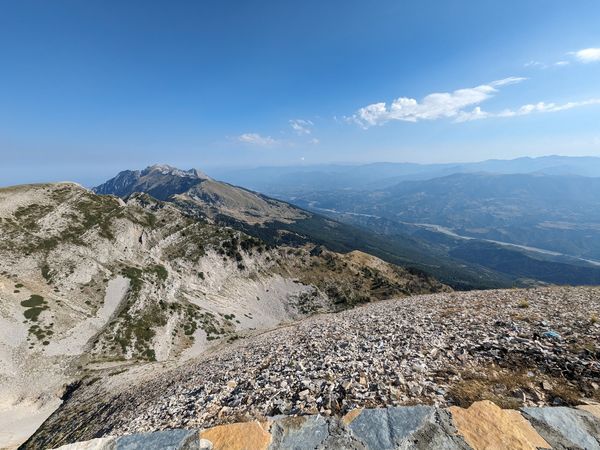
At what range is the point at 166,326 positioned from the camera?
81.4 metres

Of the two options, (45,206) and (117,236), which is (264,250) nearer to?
(117,236)

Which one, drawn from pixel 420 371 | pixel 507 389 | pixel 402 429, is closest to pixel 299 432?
pixel 402 429

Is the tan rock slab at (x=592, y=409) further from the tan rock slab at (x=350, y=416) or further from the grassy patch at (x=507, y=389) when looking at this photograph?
the tan rock slab at (x=350, y=416)

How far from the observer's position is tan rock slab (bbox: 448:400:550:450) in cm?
841

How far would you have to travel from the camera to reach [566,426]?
9.05m

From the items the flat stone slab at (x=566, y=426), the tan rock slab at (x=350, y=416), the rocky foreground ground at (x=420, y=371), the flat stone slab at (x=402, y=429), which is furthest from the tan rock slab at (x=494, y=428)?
the tan rock slab at (x=350, y=416)

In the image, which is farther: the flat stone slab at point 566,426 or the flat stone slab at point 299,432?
the flat stone slab at point 299,432

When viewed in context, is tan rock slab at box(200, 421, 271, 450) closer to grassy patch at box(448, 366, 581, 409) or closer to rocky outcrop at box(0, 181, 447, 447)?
grassy patch at box(448, 366, 581, 409)

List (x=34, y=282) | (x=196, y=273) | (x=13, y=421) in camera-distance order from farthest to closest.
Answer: (x=196, y=273) → (x=34, y=282) → (x=13, y=421)

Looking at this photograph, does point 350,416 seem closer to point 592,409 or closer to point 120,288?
point 592,409

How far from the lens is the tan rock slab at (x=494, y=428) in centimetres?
841

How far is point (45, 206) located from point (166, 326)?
60725 mm

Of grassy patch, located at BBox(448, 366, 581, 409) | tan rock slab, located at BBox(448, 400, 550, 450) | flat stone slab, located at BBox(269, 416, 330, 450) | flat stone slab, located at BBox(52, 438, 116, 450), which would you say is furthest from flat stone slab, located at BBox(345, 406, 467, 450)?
flat stone slab, located at BBox(52, 438, 116, 450)

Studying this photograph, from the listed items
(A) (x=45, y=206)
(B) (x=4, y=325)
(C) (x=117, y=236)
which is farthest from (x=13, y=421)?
(A) (x=45, y=206)
